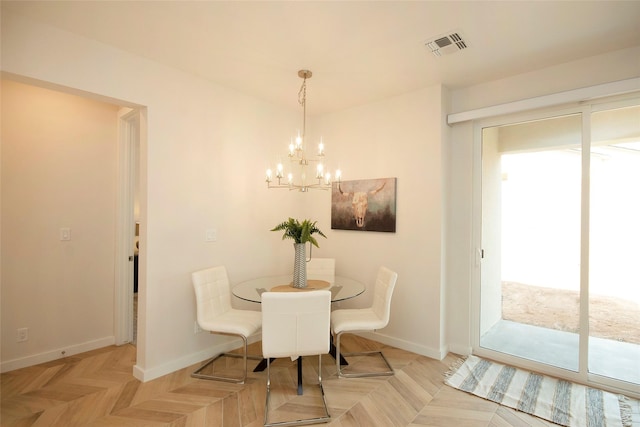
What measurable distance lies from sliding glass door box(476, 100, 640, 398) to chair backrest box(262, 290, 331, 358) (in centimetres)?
186

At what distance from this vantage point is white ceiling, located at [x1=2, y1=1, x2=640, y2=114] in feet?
6.53

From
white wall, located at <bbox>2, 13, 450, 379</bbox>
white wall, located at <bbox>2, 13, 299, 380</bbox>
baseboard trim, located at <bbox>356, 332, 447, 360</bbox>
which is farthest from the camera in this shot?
baseboard trim, located at <bbox>356, 332, 447, 360</bbox>

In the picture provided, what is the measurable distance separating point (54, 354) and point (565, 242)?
15.8 ft

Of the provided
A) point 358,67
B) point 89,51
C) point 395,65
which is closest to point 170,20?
point 89,51

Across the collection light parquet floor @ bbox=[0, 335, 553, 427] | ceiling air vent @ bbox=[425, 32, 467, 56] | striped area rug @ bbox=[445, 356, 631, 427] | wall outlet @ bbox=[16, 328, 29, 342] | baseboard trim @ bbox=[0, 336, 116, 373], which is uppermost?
ceiling air vent @ bbox=[425, 32, 467, 56]

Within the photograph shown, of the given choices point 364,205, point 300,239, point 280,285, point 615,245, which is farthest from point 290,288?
point 615,245

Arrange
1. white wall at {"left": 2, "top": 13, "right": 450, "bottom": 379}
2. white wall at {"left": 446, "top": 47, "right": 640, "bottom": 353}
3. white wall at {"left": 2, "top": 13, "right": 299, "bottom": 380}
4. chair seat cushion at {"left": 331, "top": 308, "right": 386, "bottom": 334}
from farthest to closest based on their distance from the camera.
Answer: white wall at {"left": 446, "top": 47, "right": 640, "bottom": 353} < chair seat cushion at {"left": 331, "top": 308, "right": 386, "bottom": 334} < white wall at {"left": 2, "top": 13, "right": 450, "bottom": 379} < white wall at {"left": 2, "top": 13, "right": 299, "bottom": 380}

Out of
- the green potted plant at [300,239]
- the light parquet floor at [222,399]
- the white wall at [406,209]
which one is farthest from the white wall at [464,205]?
the green potted plant at [300,239]

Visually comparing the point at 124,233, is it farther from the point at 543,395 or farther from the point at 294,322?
the point at 543,395

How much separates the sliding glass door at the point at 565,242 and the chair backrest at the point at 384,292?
1008 millimetres

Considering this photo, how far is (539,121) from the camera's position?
2.89m

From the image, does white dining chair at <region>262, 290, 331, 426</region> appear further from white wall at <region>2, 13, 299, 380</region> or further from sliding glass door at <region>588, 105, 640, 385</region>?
sliding glass door at <region>588, 105, 640, 385</region>

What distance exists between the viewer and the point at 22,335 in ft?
9.19

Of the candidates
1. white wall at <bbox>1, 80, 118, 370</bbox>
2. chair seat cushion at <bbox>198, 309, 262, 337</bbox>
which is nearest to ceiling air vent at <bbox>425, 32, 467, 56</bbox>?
chair seat cushion at <bbox>198, 309, 262, 337</bbox>
